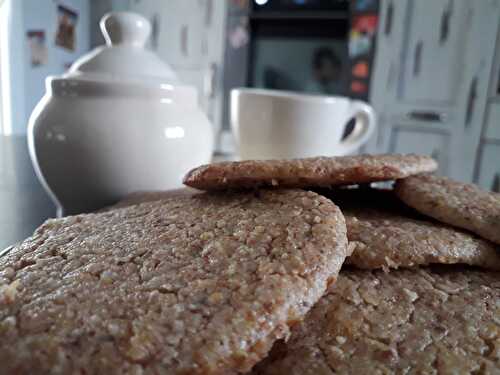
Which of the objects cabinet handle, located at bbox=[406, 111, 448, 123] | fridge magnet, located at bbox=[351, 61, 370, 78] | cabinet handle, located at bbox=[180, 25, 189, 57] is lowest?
cabinet handle, located at bbox=[406, 111, 448, 123]

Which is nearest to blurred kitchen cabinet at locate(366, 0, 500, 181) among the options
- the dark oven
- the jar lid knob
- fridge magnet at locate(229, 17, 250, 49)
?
the dark oven

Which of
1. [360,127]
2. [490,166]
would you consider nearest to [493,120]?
[490,166]

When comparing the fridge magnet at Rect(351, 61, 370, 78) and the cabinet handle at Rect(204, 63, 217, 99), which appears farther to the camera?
the cabinet handle at Rect(204, 63, 217, 99)

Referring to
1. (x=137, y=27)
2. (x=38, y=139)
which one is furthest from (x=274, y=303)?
(x=137, y=27)

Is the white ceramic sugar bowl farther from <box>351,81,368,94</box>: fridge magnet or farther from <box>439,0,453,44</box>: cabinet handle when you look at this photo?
<box>439,0,453,44</box>: cabinet handle

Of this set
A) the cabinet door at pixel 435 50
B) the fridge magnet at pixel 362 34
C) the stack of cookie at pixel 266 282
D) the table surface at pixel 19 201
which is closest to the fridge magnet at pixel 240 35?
the fridge magnet at pixel 362 34

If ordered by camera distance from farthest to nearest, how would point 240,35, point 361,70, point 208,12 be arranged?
1. point 208,12
2. point 240,35
3. point 361,70

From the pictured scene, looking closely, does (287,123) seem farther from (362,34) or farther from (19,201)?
(362,34)
